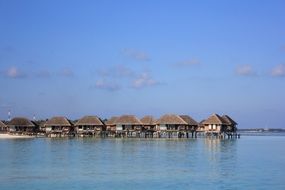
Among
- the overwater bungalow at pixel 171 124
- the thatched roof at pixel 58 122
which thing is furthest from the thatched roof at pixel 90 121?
the overwater bungalow at pixel 171 124

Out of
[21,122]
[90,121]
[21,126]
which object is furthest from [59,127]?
[21,126]

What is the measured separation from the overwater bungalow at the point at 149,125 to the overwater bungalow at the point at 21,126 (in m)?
17.7

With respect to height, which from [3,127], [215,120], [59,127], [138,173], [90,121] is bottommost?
[138,173]

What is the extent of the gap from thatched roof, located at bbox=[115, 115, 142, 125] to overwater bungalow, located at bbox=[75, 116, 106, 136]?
3017 millimetres

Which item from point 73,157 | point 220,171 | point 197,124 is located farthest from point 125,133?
point 220,171

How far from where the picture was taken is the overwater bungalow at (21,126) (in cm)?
7819

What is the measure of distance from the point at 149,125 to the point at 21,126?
2074 cm

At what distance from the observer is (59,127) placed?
75125mm

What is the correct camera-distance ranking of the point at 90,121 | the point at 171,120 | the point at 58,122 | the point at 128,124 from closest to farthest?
the point at 171,120 < the point at 128,124 < the point at 90,121 < the point at 58,122

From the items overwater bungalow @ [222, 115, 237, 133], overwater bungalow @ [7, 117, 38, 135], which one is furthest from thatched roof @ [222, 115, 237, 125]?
overwater bungalow @ [7, 117, 38, 135]

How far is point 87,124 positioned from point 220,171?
45943 mm

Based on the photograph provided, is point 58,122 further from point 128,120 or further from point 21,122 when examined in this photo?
point 128,120

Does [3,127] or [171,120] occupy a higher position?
[171,120]

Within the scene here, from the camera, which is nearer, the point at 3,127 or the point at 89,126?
the point at 89,126
